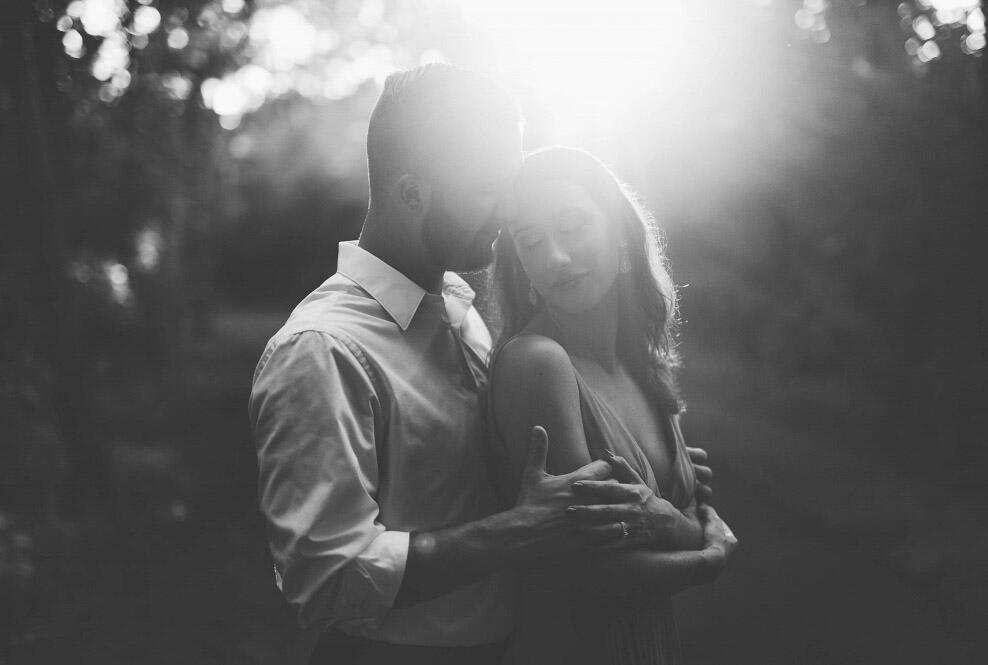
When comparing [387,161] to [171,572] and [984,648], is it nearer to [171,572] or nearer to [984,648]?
[984,648]

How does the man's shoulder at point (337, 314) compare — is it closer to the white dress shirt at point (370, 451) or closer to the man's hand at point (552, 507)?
the white dress shirt at point (370, 451)

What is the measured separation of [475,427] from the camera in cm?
238

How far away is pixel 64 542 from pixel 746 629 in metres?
5.20

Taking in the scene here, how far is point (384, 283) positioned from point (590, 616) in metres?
1.05

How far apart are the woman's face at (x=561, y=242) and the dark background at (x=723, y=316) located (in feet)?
1.97

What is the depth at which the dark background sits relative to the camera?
6.06 meters

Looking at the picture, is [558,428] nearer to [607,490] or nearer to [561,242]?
[607,490]

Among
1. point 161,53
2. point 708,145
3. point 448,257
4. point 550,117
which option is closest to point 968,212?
point 708,145

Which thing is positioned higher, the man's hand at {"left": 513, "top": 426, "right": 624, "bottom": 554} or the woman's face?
the woman's face

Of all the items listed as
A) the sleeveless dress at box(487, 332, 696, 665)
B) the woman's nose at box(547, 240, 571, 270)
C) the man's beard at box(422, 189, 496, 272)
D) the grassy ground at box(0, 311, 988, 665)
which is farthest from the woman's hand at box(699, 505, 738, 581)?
the grassy ground at box(0, 311, 988, 665)

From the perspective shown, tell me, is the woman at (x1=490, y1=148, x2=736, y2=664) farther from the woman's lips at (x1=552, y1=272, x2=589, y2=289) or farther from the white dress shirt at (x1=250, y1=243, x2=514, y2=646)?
the white dress shirt at (x1=250, y1=243, x2=514, y2=646)

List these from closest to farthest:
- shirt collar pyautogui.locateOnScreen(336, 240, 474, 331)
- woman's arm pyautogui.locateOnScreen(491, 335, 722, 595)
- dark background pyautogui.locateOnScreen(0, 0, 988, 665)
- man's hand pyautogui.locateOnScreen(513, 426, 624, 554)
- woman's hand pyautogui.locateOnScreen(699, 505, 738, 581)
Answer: man's hand pyautogui.locateOnScreen(513, 426, 624, 554)
woman's arm pyautogui.locateOnScreen(491, 335, 722, 595)
shirt collar pyautogui.locateOnScreen(336, 240, 474, 331)
woman's hand pyautogui.locateOnScreen(699, 505, 738, 581)
dark background pyautogui.locateOnScreen(0, 0, 988, 665)

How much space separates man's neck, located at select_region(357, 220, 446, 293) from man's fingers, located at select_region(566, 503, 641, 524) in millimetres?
778

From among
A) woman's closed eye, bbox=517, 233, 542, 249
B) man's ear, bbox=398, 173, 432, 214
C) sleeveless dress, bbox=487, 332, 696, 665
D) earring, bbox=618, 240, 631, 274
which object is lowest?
sleeveless dress, bbox=487, 332, 696, 665
